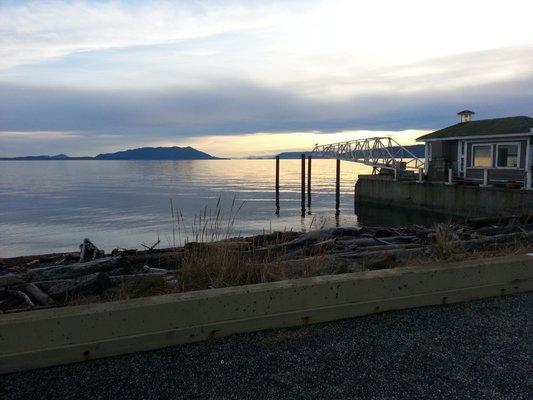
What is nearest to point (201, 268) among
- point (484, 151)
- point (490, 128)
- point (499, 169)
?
point (499, 169)

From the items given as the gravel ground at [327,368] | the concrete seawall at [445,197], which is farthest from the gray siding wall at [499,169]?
the gravel ground at [327,368]

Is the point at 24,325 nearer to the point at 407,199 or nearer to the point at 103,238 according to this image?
the point at 103,238

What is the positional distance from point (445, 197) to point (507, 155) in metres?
4.28

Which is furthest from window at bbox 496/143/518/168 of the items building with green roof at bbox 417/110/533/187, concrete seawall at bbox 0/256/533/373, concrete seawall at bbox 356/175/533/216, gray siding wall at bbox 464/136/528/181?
concrete seawall at bbox 0/256/533/373

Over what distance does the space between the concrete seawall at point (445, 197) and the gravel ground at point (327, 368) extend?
16.8m

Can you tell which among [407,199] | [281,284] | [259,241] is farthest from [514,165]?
[281,284]

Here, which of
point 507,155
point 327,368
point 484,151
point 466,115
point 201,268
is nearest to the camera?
point 327,368

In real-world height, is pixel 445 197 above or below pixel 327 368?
below

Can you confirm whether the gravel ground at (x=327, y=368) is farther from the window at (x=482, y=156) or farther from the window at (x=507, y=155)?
the window at (x=482, y=156)

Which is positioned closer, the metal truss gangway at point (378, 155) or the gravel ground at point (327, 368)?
the gravel ground at point (327, 368)

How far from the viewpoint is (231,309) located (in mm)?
3865

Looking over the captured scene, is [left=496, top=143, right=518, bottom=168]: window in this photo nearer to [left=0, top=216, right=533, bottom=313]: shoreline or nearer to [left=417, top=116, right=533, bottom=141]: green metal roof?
[left=417, top=116, right=533, bottom=141]: green metal roof

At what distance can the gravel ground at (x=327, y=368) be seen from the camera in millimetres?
3045

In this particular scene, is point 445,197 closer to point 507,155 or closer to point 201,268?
point 507,155
